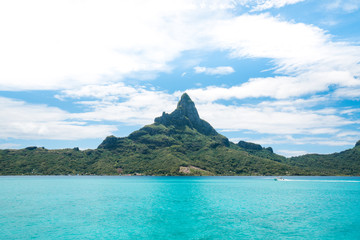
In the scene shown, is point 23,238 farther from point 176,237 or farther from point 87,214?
point 176,237

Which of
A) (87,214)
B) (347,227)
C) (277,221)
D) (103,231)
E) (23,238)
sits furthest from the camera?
(87,214)

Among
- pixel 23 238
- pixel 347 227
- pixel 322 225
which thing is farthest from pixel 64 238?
pixel 347 227

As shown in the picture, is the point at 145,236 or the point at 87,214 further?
the point at 87,214

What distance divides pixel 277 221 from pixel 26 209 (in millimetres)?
77251

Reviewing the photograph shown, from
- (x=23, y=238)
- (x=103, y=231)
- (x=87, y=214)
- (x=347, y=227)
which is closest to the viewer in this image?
(x=23, y=238)

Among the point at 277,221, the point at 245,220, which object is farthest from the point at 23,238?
the point at 277,221

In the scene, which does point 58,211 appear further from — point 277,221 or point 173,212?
point 277,221

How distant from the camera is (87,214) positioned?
70500 mm

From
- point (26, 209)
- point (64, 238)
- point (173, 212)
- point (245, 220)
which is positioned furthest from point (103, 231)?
point (26, 209)

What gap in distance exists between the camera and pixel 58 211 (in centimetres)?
7481

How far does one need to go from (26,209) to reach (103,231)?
42369mm

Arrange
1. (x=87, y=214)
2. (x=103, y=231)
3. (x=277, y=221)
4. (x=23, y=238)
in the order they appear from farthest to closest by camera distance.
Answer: (x=87, y=214)
(x=277, y=221)
(x=103, y=231)
(x=23, y=238)

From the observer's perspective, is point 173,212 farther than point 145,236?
Yes

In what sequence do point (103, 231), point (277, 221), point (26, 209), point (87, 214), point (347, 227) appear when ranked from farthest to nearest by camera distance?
point (26, 209)
point (87, 214)
point (277, 221)
point (347, 227)
point (103, 231)
